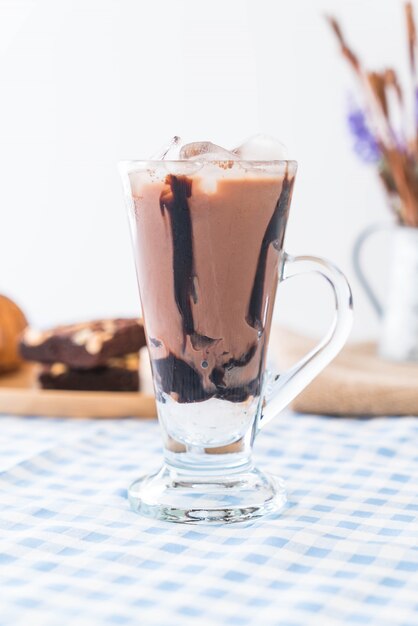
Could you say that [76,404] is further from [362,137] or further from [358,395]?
[362,137]

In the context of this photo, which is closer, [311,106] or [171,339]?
[171,339]

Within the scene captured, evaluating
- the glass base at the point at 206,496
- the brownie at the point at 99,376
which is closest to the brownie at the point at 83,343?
the brownie at the point at 99,376

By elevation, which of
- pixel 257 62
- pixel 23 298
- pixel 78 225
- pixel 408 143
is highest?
pixel 257 62

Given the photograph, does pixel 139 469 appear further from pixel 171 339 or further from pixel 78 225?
pixel 78 225

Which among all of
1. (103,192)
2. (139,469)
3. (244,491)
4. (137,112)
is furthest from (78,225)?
(244,491)

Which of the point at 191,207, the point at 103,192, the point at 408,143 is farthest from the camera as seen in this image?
the point at 103,192
